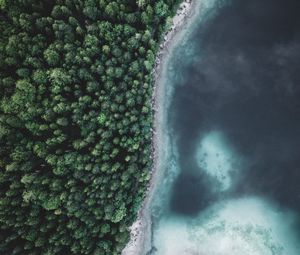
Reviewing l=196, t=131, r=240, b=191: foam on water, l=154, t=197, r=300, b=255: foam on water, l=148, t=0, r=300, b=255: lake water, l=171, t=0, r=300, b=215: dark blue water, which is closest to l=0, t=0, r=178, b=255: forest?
l=148, t=0, r=300, b=255: lake water

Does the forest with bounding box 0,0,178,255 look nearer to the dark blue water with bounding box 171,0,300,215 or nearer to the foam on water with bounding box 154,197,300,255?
the dark blue water with bounding box 171,0,300,215

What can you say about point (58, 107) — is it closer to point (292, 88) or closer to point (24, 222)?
point (24, 222)

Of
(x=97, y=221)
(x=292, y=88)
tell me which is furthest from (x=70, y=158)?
(x=292, y=88)

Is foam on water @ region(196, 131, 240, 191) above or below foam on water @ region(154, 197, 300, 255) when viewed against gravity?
above

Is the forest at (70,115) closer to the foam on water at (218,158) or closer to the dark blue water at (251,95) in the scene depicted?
the dark blue water at (251,95)

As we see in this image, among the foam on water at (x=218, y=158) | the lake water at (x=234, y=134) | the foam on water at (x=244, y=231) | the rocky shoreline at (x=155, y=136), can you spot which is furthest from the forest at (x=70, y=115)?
the foam on water at (x=244, y=231)

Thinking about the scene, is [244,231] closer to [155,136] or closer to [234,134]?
[234,134]
